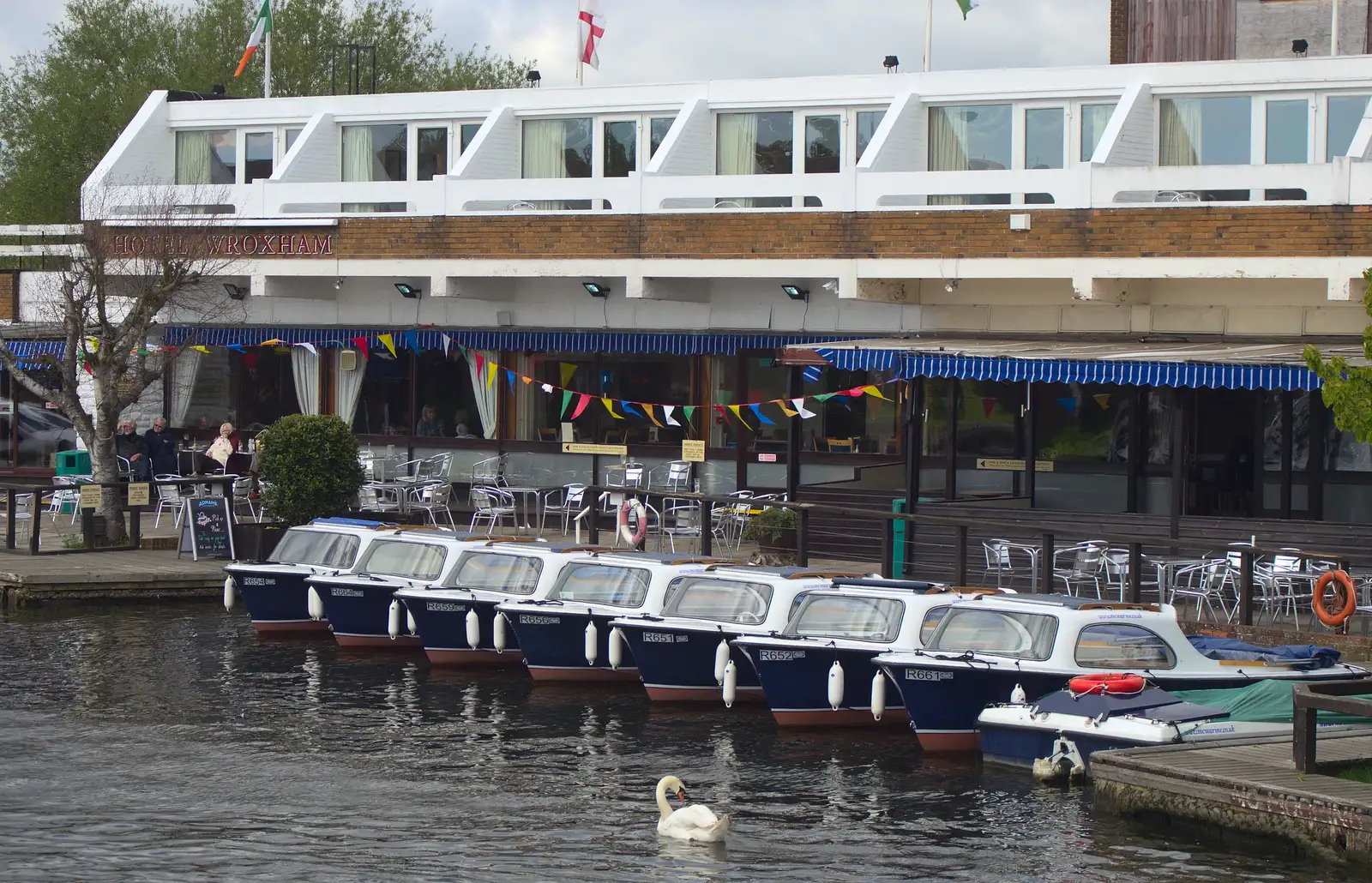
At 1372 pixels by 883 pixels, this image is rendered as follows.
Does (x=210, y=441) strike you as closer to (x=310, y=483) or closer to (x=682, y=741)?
(x=310, y=483)

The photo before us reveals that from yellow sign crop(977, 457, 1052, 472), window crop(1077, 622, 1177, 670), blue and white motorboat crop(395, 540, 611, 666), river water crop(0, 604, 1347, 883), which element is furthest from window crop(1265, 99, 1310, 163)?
river water crop(0, 604, 1347, 883)

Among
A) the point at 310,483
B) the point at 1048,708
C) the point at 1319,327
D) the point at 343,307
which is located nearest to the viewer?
the point at 1048,708

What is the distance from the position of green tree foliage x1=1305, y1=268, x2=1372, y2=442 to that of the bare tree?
16.7m

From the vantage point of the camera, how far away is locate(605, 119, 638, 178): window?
28562 millimetres

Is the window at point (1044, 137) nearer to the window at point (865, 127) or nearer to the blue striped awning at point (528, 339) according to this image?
A: the window at point (865, 127)

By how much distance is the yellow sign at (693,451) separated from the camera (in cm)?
2747

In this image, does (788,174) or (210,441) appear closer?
(788,174)

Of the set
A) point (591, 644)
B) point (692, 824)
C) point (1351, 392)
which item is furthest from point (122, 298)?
point (1351, 392)

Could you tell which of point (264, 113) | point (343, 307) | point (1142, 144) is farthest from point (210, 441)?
point (1142, 144)

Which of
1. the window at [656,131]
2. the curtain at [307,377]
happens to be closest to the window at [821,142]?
the window at [656,131]

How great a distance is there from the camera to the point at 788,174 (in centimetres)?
2656

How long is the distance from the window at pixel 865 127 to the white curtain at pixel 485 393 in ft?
23.2

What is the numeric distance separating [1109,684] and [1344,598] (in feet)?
14.0

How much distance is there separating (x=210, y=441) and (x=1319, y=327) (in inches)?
739
